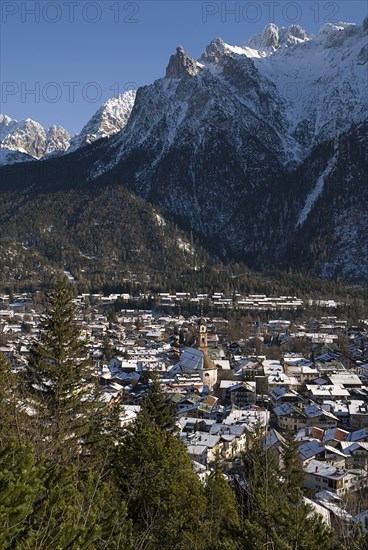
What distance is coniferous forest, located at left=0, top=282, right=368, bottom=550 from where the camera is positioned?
7746mm

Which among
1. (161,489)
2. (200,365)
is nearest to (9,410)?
(161,489)

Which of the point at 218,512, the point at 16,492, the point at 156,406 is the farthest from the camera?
the point at 156,406

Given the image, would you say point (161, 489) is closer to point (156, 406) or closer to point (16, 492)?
point (16, 492)

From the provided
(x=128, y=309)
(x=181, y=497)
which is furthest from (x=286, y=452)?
(x=128, y=309)

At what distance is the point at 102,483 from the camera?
11.1 metres

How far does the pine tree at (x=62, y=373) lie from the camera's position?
17.2m

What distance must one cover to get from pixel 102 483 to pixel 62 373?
7.04 metres

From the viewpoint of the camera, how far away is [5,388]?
14.7m

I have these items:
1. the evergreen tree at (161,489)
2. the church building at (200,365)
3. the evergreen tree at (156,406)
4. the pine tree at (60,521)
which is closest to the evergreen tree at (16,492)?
the pine tree at (60,521)

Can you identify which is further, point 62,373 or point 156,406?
point 156,406

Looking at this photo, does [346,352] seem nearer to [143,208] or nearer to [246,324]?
[246,324]

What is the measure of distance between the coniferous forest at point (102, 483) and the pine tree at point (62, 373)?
0.03m

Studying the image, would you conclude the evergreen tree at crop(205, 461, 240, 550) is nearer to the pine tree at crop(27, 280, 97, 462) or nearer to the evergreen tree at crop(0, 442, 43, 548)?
the pine tree at crop(27, 280, 97, 462)

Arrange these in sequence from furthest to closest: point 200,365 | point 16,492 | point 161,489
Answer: point 200,365 < point 161,489 < point 16,492
